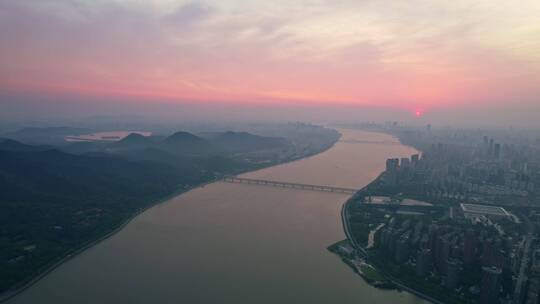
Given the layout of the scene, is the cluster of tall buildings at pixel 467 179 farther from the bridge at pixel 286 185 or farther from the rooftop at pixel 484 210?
the bridge at pixel 286 185

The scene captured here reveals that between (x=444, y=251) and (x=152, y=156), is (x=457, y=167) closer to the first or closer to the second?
(x=444, y=251)

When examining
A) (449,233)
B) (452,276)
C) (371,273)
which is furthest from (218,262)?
(449,233)

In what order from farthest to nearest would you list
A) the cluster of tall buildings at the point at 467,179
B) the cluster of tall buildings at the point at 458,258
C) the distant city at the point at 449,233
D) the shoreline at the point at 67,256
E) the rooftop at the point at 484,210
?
the cluster of tall buildings at the point at 467,179 → the rooftop at the point at 484,210 → the distant city at the point at 449,233 → the shoreline at the point at 67,256 → the cluster of tall buildings at the point at 458,258

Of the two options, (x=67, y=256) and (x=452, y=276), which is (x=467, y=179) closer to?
(x=452, y=276)

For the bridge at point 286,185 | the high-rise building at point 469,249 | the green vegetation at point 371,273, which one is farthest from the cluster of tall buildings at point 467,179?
the green vegetation at point 371,273

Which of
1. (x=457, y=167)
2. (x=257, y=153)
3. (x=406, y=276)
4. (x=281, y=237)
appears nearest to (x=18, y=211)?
(x=281, y=237)
